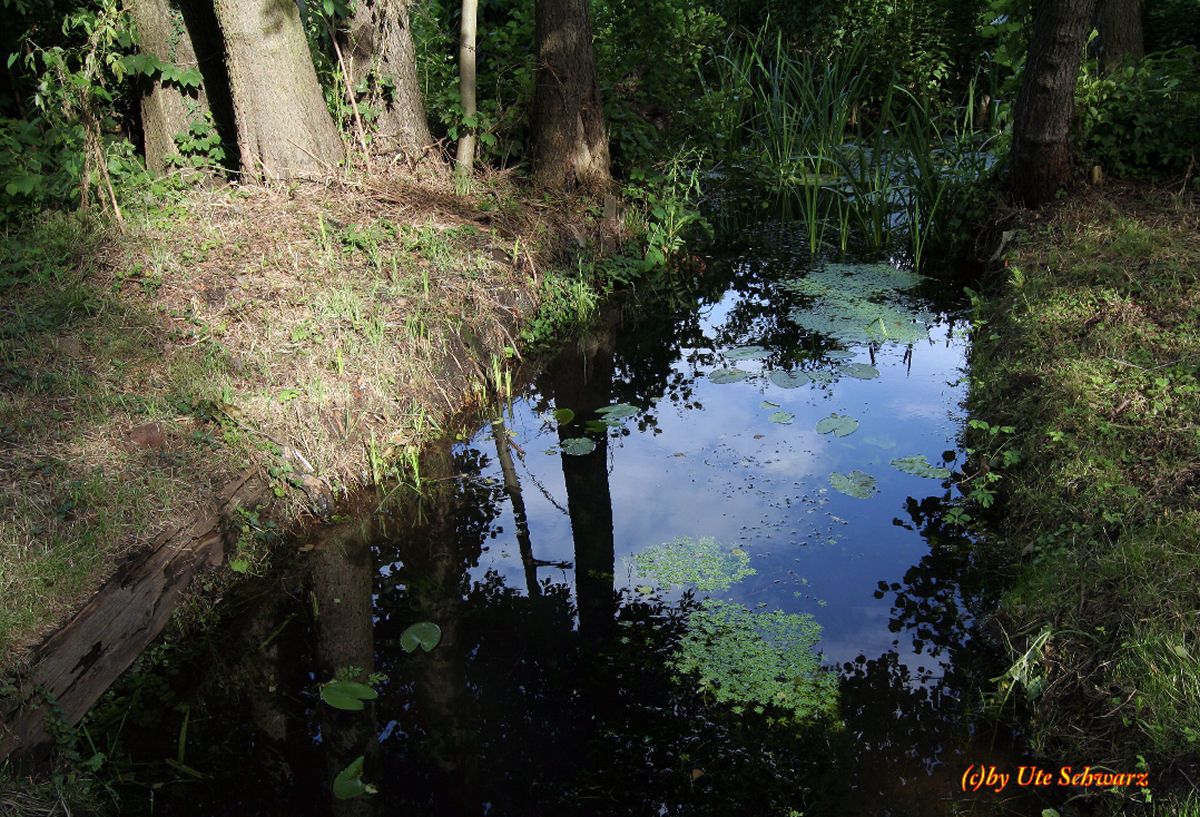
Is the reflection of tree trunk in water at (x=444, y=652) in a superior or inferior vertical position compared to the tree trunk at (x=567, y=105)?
inferior

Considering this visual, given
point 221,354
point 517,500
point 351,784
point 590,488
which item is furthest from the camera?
point 590,488

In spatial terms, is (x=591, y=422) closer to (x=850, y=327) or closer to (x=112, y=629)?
(x=850, y=327)

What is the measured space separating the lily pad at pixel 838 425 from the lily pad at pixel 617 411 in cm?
101

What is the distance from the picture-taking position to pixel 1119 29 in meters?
6.83

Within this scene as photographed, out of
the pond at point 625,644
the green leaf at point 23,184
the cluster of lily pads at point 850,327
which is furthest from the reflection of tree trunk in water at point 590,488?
the green leaf at point 23,184

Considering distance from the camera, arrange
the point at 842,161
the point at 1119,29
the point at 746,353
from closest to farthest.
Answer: the point at 746,353 < the point at 1119,29 < the point at 842,161

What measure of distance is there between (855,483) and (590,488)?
1256mm

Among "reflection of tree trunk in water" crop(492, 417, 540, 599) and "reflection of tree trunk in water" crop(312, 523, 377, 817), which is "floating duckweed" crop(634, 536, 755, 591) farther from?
"reflection of tree trunk in water" crop(312, 523, 377, 817)

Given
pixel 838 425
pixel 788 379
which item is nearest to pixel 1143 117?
pixel 788 379

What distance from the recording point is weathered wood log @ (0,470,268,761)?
8.73ft

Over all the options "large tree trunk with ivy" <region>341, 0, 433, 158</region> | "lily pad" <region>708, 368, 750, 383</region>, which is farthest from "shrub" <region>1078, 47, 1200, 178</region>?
"large tree trunk with ivy" <region>341, 0, 433, 158</region>

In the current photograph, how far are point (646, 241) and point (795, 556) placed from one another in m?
3.90

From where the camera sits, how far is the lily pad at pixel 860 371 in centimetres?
533

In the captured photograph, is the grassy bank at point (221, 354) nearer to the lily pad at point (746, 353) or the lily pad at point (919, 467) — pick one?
the lily pad at point (746, 353)
